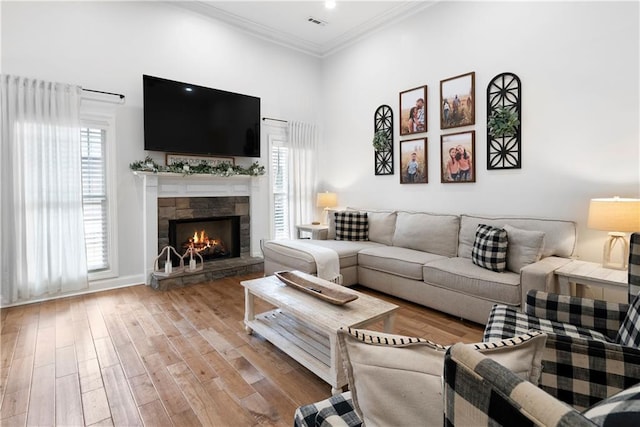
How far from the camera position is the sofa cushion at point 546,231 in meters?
2.90

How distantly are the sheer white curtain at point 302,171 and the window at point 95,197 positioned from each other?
2600mm

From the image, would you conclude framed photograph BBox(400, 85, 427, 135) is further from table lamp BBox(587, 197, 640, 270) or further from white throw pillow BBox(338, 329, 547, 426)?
white throw pillow BBox(338, 329, 547, 426)

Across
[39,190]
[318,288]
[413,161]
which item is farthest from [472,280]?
[39,190]

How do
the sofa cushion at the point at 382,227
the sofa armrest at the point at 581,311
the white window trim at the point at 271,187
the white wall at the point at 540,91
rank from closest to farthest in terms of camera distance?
the sofa armrest at the point at 581,311, the white wall at the point at 540,91, the sofa cushion at the point at 382,227, the white window trim at the point at 271,187

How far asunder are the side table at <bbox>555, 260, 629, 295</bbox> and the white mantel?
3.77 metres

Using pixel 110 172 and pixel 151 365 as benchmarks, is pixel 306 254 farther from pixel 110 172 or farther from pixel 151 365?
pixel 110 172

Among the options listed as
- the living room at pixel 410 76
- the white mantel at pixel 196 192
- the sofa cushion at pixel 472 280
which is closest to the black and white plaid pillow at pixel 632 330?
the sofa cushion at pixel 472 280

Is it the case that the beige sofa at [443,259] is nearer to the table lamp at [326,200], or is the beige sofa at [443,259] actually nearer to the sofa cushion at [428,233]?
the sofa cushion at [428,233]

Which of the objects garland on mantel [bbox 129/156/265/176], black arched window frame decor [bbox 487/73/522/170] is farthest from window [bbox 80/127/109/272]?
black arched window frame decor [bbox 487/73/522/170]

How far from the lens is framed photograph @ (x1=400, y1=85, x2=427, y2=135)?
4.25 m

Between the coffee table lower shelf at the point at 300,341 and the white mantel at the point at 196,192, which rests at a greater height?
the white mantel at the point at 196,192

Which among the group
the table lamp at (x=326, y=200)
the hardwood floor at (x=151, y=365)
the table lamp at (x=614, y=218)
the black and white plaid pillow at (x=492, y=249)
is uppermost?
the table lamp at (x=326, y=200)

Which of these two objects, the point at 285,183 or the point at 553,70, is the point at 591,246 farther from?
the point at 285,183

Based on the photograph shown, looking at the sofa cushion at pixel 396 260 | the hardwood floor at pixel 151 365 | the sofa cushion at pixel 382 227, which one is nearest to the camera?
the hardwood floor at pixel 151 365
